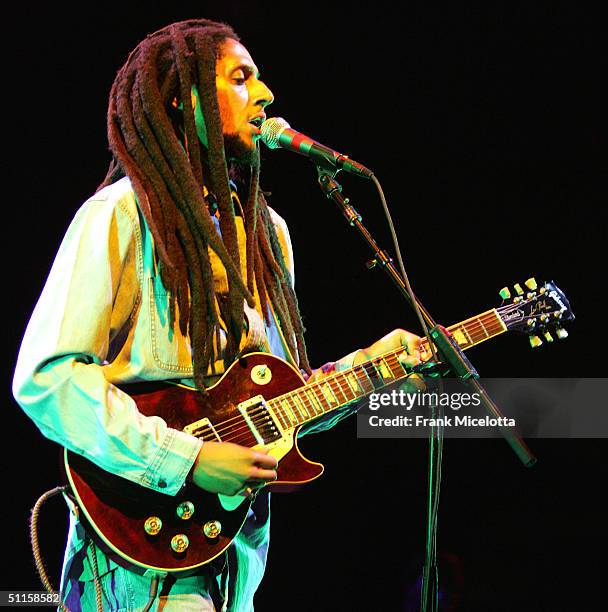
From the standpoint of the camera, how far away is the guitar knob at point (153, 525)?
172 cm

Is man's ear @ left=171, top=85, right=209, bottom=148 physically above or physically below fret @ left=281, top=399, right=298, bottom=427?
above

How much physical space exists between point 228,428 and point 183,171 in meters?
0.72

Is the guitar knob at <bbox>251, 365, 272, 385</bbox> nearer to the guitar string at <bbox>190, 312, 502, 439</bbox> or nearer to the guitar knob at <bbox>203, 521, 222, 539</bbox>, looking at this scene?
the guitar string at <bbox>190, 312, 502, 439</bbox>

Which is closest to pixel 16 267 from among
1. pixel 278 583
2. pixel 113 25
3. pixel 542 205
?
pixel 113 25

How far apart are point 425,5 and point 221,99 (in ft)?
6.30

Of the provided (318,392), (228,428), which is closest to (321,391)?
(318,392)

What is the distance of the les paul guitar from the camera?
1.70 m

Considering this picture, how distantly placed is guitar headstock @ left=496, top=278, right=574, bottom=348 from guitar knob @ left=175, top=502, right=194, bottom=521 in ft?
3.91

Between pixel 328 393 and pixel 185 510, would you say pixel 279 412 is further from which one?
pixel 185 510

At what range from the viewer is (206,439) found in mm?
1876

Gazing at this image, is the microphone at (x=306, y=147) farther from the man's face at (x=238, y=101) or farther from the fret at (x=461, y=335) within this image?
the fret at (x=461, y=335)

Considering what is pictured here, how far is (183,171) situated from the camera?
1978 millimetres

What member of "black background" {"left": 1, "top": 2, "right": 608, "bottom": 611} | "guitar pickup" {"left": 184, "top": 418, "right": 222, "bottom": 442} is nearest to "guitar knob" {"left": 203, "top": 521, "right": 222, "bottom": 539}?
"guitar pickup" {"left": 184, "top": 418, "right": 222, "bottom": 442}

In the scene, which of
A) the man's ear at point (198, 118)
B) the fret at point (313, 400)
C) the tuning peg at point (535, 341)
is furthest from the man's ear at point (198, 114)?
the tuning peg at point (535, 341)
